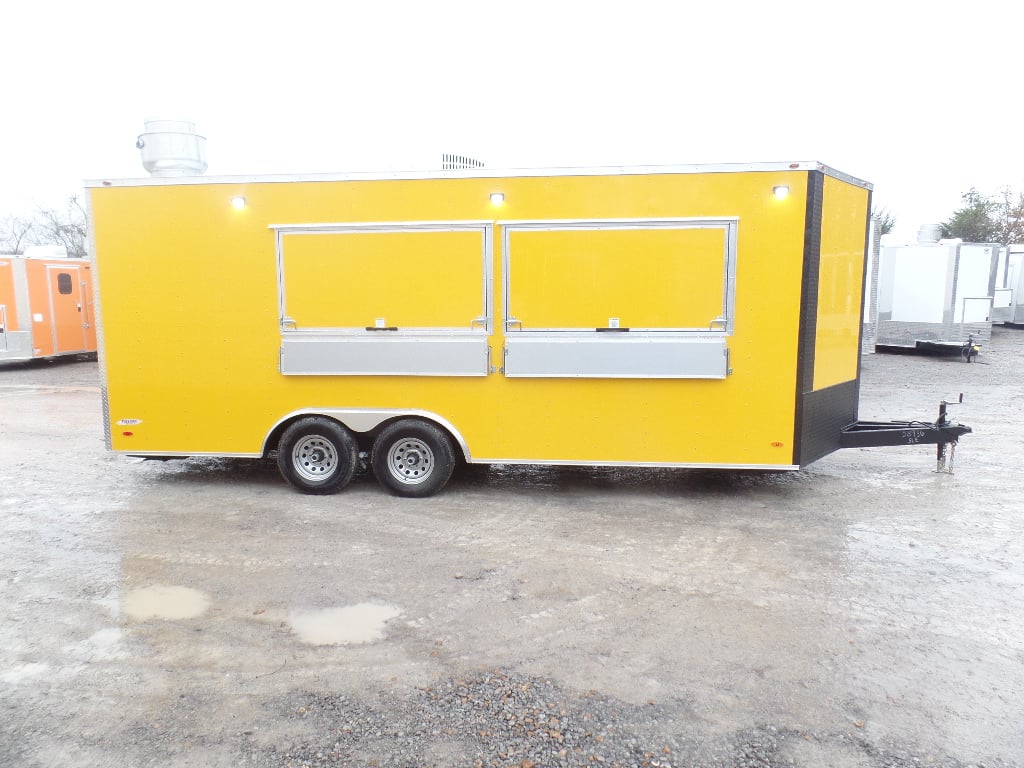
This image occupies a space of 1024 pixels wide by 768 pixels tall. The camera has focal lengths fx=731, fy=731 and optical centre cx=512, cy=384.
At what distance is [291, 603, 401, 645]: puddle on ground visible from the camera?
13.7 feet

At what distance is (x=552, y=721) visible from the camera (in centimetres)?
337

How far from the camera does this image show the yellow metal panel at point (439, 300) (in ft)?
20.6

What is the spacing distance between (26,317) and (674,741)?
19.1 metres

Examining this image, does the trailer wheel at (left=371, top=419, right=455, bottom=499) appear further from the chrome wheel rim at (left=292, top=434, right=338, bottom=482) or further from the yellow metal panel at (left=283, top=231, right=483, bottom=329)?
the yellow metal panel at (left=283, top=231, right=483, bottom=329)

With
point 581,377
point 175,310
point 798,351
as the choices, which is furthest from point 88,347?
point 798,351

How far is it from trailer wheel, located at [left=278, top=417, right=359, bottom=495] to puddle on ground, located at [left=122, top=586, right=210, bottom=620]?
216 centimetres

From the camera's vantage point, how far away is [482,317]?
6.54 metres

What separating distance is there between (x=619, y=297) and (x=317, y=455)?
3.22 m

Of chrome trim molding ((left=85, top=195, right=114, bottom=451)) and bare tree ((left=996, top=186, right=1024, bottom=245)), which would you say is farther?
bare tree ((left=996, top=186, right=1024, bottom=245))

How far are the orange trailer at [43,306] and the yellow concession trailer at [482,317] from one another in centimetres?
1175

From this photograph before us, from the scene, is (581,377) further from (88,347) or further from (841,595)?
(88,347)

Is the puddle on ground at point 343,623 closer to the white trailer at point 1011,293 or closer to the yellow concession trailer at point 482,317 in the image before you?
the yellow concession trailer at point 482,317

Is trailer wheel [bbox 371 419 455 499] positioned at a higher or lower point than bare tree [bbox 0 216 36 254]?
lower

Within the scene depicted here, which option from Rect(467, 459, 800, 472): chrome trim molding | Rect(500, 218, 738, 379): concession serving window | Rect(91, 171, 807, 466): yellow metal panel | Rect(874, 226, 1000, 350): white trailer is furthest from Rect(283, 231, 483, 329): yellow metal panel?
Rect(874, 226, 1000, 350): white trailer
